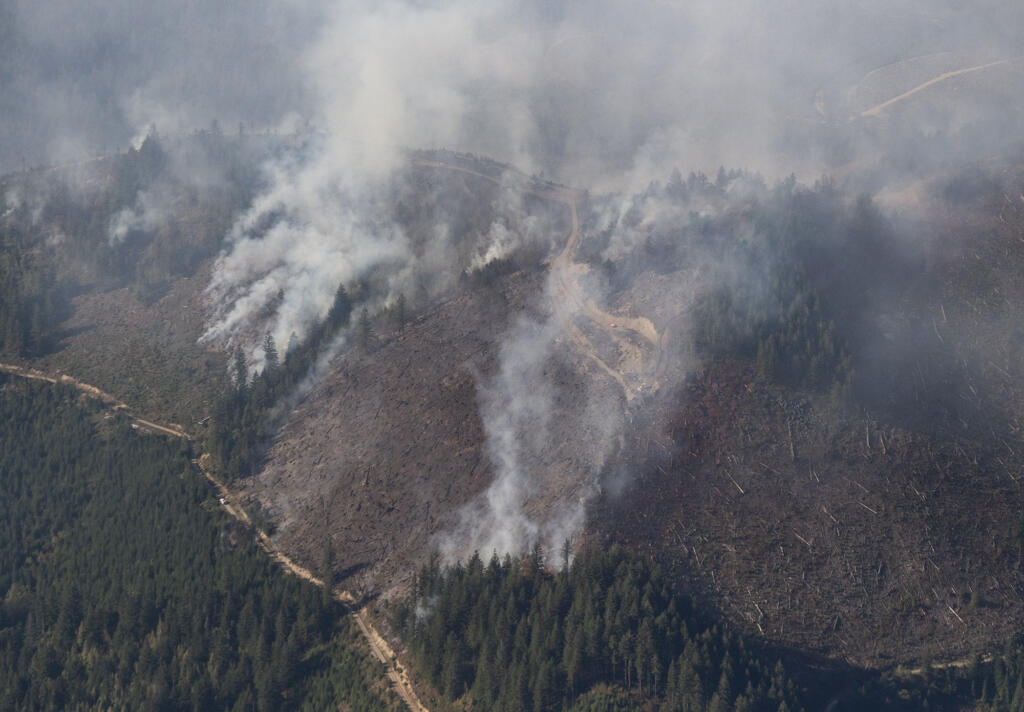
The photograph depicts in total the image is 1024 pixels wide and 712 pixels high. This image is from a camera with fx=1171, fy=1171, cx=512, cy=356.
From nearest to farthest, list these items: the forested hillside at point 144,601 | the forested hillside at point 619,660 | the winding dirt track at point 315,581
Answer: the forested hillside at point 619,660 < the winding dirt track at point 315,581 < the forested hillside at point 144,601

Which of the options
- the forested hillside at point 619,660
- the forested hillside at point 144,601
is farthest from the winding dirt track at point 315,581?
the forested hillside at point 619,660

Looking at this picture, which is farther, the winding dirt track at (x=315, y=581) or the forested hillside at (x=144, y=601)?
the forested hillside at (x=144, y=601)

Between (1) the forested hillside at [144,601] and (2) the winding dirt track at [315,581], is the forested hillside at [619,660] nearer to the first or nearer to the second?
(2) the winding dirt track at [315,581]

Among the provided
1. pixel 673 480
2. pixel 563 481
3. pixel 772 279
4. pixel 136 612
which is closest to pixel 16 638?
pixel 136 612

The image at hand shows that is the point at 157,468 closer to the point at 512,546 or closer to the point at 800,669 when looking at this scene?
the point at 512,546

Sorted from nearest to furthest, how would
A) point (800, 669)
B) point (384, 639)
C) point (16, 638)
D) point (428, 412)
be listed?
point (800, 669) < point (384, 639) < point (16, 638) < point (428, 412)

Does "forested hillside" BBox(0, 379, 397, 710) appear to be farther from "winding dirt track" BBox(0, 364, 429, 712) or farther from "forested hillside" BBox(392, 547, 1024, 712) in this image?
"forested hillside" BBox(392, 547, 1024, 712)

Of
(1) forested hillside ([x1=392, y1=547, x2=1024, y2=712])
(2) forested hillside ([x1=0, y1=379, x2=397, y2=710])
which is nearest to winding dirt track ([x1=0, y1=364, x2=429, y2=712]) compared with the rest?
(2) forested hillside ([x1=0, y1=379, x2=397, y2=710])

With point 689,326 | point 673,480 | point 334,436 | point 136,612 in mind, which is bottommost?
point 136,612
